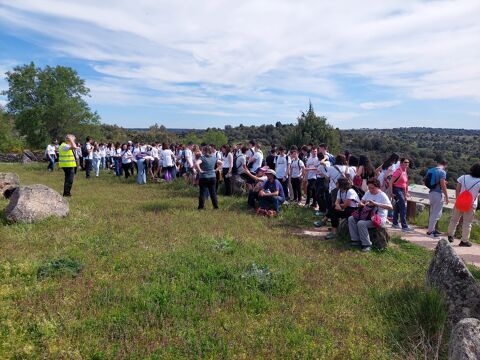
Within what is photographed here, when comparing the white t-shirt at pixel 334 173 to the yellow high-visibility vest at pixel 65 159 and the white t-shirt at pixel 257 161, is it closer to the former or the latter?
the white t-shirt at pixel 257 161

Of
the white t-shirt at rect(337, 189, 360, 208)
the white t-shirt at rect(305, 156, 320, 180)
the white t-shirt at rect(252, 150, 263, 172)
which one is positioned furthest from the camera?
the white t-shirt at rect(252, 150, 263, 172)

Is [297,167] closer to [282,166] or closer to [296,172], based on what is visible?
[296,172]

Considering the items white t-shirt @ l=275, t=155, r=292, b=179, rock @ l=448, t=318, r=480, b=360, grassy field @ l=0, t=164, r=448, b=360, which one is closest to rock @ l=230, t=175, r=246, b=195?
white t-shirt @ l=275, t=155, r=292, b=179

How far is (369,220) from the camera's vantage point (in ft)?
24.8

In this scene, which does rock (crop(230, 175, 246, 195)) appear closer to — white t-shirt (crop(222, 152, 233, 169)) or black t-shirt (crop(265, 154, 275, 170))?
white t-shirt (crop(222, 152, 233, 169))

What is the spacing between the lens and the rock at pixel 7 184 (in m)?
11.5

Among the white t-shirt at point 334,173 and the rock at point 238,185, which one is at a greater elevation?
the white t-shirt at point 334,173

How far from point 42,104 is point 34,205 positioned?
39103 millimetres

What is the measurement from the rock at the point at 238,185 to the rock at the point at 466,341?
1005 cm

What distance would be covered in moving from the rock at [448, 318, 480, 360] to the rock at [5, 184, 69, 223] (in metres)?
8.32

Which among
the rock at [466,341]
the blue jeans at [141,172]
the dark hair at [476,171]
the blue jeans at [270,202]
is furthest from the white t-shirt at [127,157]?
the rock at [466,341]

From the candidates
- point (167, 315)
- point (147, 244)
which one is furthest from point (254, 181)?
point (167, 315)

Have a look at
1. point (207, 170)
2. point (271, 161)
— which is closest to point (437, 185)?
point (271, 161)

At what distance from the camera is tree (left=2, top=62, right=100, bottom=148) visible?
41.8m
